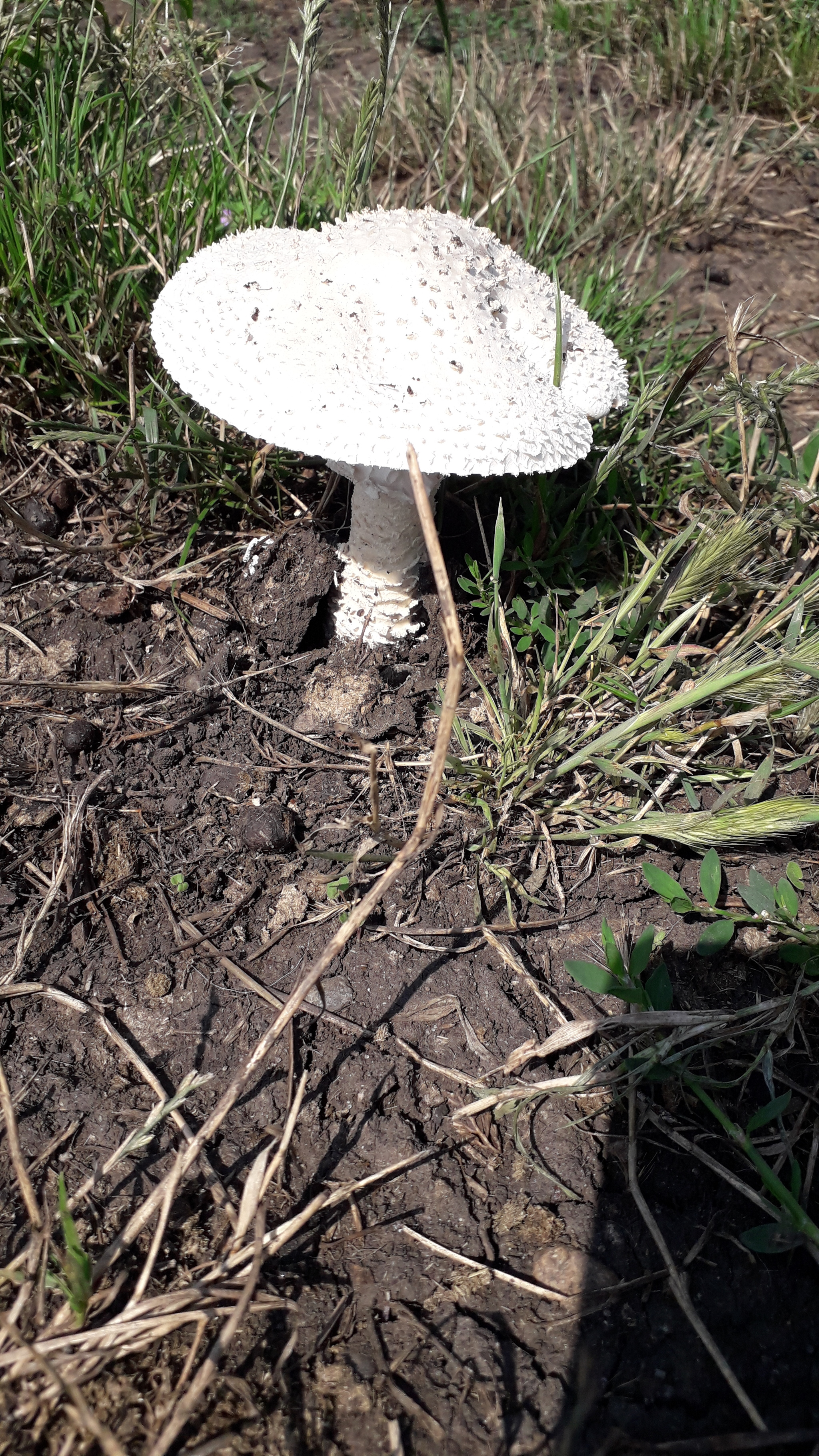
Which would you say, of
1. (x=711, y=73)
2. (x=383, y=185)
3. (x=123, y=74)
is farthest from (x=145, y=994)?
(x=711, y=73)

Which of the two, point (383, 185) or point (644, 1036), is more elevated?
point (383, 185)

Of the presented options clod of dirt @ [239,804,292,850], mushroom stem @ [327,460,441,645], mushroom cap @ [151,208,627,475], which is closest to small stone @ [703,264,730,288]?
mushroom cap @ [151,208,627,475]

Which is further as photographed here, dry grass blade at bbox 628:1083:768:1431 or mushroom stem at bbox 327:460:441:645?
mushroom stem at bbox 327:460:441:645

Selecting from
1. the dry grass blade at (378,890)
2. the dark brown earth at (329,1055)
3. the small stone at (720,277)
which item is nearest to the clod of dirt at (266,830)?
the dark brown earth at (329,1055)

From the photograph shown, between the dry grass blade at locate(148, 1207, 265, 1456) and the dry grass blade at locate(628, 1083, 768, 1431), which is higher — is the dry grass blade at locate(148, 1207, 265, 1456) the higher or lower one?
the higher one

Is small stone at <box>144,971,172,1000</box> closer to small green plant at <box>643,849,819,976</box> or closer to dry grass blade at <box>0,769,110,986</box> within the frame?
dry grass blade at <box>0,769,110,986</box>

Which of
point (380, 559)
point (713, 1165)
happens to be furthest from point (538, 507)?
point (713, 1165)

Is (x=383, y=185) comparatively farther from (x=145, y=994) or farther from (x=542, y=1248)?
(x=542, y=1248)
